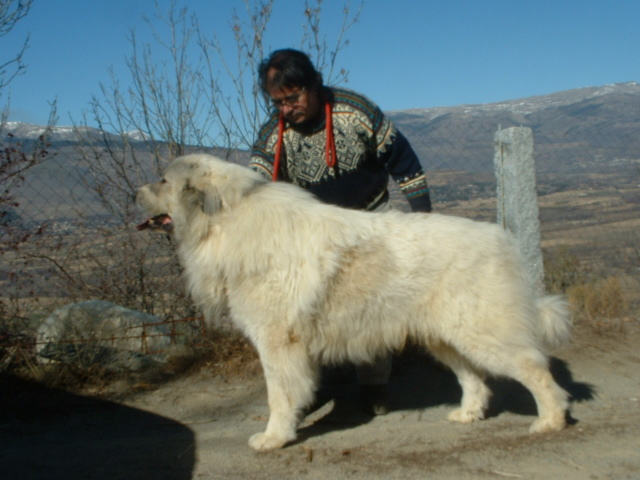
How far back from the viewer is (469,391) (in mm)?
4090

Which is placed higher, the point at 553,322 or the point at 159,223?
the point at 159,223

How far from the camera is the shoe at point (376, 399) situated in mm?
4301

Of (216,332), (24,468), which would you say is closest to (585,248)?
(216,332)

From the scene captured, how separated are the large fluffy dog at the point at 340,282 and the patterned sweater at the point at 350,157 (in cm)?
50

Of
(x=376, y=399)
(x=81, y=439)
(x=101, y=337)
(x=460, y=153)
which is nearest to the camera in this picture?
(x=81, y=439)

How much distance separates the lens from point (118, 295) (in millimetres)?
6117

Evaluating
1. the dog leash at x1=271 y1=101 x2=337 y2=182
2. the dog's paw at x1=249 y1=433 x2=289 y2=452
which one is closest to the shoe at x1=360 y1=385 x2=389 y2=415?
the dog's paw at x1=249 y1=433 x2=289 y2=452

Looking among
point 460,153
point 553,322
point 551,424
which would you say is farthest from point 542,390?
point 460,153

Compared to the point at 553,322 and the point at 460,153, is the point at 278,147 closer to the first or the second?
the point at 553,322

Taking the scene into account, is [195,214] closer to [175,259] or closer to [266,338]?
[266,338]

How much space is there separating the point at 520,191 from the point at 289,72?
2.93 m

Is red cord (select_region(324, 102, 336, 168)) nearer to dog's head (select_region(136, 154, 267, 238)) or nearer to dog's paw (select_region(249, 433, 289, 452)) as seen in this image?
dog's head (select_region(136, 154, 267, 238))

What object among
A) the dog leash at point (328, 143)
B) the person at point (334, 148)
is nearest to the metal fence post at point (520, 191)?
the person at point (334, 148)

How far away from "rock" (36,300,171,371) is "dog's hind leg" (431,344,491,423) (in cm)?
268
